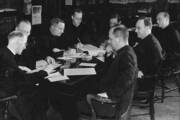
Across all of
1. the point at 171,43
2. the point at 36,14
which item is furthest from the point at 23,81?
the point at 171,43

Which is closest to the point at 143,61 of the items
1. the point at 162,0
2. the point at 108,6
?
the point at 108,6

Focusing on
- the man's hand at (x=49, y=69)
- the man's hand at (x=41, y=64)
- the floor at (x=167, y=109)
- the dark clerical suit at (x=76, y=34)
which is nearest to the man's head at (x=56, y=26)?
the dark clerical suit at (x=76, y=34)

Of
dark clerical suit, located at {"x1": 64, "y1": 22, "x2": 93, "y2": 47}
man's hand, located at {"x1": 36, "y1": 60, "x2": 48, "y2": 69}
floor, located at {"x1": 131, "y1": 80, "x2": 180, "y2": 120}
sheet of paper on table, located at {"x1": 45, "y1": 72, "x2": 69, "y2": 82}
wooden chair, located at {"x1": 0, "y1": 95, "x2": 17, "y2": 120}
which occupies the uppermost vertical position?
dark clerical suit, located at {"x1": 64, "y1": 22, "x2": 93, "y2": 47}

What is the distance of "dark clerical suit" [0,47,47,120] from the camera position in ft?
12.4

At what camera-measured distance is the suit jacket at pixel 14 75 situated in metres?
3.74

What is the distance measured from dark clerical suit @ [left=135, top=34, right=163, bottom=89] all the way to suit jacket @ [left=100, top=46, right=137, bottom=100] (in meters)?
0.98

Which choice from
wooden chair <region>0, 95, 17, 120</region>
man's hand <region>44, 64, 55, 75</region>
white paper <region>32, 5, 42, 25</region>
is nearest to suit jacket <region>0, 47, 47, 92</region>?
wooden chair <region>0, 95, 17, 120</region>

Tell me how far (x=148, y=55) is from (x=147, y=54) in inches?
1.7

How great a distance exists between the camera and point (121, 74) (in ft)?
11.7

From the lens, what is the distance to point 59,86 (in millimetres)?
3979

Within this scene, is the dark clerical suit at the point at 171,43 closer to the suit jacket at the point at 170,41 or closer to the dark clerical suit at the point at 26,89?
the suit jacket at the point at 170,41

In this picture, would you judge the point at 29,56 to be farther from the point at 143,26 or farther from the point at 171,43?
the point at 171,43

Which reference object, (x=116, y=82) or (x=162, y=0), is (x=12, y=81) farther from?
(x=162, y=0)

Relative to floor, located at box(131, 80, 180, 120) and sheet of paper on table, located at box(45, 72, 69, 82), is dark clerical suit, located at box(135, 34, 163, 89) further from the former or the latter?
sheet of paper on table, located at box(45, 72, 69, 82)
